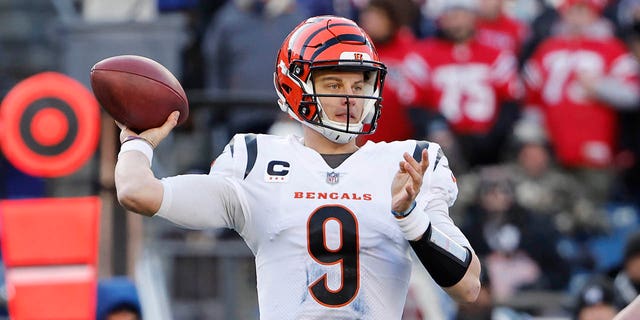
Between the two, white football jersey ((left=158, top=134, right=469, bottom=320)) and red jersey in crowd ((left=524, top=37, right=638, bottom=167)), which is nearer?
white football jersey ((left=158, top=134, right=469, bottom=320))

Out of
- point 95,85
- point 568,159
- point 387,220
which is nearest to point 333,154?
point 387,220

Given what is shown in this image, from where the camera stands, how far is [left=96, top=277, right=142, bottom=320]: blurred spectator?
6883 mm

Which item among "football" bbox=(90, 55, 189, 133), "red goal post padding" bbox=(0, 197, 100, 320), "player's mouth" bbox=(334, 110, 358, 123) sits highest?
"football" bbox=(90, 55, 189, 133)

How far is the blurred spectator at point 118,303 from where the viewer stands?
271 inches

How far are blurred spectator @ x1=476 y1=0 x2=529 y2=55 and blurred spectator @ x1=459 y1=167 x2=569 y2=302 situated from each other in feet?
4.20

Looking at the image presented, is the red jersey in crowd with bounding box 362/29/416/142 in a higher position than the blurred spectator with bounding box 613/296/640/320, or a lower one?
lower

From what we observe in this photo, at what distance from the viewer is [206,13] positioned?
9.39m

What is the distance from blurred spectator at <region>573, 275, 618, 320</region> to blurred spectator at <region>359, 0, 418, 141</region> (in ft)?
7.63

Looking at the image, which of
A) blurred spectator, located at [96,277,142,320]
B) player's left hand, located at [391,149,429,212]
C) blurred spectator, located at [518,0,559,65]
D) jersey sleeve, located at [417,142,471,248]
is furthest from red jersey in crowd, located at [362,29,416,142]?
player's left hand, located at [391,149,429,212]

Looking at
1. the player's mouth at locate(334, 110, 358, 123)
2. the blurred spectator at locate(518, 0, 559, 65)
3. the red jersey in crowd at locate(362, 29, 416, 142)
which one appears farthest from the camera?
the blurred spectator at locate(518, 0, 559, 65)

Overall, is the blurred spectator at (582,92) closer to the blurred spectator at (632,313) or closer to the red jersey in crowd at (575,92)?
the red jersey in crowd at (575,92)

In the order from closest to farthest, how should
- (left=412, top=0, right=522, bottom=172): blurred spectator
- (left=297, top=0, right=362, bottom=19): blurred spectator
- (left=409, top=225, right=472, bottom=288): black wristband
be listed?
1. (left=409, top=225, right=472, bottom=288): black wristband
2. (left=412, top=0, right=522, bottom=172): blurred spectator
3. (left=297, top=0, right=362, bottom=19): blurred spectator

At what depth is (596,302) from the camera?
7.03 metres

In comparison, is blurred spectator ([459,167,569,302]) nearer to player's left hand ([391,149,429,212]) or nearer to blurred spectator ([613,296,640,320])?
blurred spectator ([613,296,640,320])
